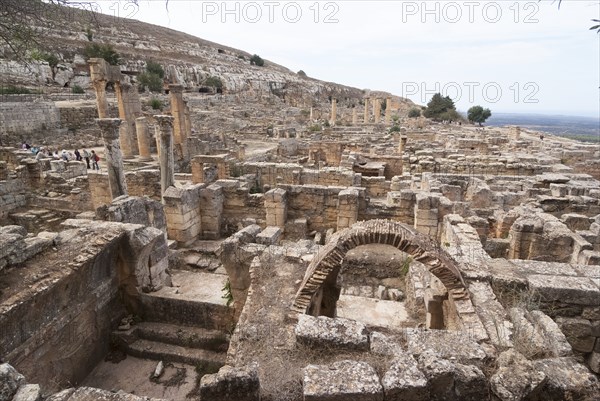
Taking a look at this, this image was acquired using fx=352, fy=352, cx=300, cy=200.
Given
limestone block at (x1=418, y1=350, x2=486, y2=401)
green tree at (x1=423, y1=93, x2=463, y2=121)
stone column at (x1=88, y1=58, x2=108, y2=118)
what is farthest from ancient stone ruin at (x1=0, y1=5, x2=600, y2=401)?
green tree at (x1=423, y1=93, x2=463, y2=121)

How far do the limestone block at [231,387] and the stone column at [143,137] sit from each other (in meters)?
22.0

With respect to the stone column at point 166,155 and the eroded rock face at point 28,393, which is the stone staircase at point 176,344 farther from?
the stone column at point 166,155

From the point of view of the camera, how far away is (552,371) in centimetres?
314

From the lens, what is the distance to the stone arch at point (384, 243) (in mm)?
4348

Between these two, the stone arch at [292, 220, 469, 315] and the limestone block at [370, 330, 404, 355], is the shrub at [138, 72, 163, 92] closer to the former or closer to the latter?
the stone arch at [292, 220, 469, 315]

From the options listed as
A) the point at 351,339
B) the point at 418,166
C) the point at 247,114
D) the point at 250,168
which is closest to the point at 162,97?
the point at 247,114

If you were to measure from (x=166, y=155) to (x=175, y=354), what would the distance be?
8.17 metres

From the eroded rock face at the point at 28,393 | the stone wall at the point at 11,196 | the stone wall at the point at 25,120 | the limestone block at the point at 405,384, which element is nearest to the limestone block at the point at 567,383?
the limestone block at the point at 405,384

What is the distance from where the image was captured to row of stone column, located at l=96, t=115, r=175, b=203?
1053 cm

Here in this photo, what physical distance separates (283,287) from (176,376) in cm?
217

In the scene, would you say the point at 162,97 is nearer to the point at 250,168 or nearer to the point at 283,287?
the point at 250,168

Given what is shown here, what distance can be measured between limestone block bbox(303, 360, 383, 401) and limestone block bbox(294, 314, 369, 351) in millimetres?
378

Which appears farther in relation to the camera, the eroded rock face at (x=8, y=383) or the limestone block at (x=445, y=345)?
the limestone block at (x=445, y=345)

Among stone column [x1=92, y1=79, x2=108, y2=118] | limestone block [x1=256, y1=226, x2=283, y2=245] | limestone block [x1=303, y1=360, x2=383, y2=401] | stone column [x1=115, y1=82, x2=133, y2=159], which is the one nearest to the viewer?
limestone block [x1=303, y1=360, x2=383, y2=401]
